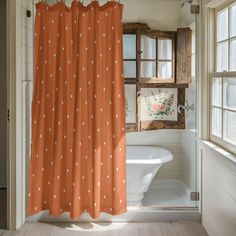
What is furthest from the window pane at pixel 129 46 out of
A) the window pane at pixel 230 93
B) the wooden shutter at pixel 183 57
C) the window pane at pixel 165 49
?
the window pane at pixel 230 93

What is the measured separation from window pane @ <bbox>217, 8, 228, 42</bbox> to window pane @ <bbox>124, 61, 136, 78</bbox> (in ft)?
4.38

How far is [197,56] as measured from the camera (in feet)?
12.7

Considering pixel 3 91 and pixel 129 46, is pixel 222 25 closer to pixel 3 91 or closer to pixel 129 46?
pixel 129 46

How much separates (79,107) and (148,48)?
4.67 feet

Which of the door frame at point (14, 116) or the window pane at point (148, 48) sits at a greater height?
the window pane at point (148, 48)

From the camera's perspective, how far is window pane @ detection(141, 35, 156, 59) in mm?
4680

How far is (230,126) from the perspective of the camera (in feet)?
10.3

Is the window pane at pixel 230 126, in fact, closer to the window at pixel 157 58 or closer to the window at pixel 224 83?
the window at pixel 224 83

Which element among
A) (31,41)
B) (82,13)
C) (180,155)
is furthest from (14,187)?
(180,155)

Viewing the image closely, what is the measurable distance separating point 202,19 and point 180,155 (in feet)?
5.36

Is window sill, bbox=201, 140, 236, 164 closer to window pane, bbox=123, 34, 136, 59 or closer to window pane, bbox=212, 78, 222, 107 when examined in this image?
window pane, bbox=212, 78, 222, 107

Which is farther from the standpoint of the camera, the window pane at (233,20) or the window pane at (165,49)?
the window pane at (165,49)

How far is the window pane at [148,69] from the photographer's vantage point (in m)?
4.69

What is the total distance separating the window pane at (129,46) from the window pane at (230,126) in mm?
1652
